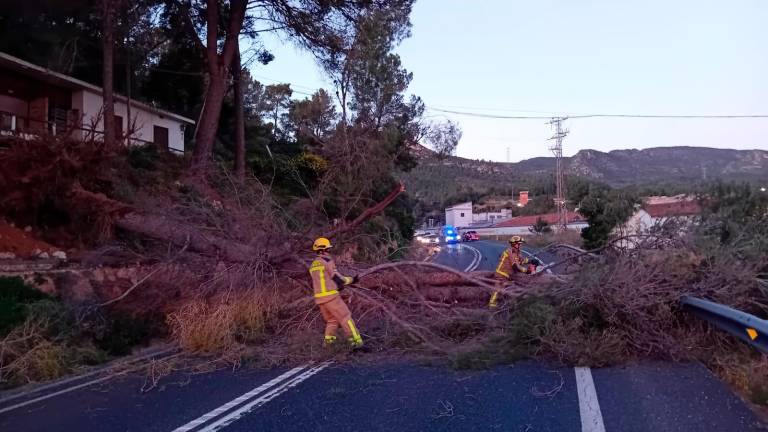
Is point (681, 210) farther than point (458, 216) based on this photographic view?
No

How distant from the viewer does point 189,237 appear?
10953 millimetres

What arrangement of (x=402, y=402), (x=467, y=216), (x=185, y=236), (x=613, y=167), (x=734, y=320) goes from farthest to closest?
(x=613, y=167), (x=467, y=216), (x=185, y=236), (x=402, y=402), (x=734, y=320)

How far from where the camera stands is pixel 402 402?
18.9 feet

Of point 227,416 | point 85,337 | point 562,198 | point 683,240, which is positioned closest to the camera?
point 227,416

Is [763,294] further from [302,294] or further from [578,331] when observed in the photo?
[302,294]

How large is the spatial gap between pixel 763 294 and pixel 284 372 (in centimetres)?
537

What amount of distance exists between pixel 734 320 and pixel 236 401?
14.5 feet

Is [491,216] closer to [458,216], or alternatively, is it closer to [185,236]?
[458,216]

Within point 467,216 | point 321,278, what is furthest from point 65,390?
point 467,216

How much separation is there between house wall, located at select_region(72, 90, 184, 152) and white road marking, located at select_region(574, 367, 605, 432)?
20.5 metres

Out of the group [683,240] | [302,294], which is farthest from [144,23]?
[683,240]

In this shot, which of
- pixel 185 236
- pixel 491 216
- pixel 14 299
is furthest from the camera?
pixel 491 216

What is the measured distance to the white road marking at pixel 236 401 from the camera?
519 cm

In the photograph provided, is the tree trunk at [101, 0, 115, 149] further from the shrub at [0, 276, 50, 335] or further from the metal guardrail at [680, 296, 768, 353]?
the metal guardrail at [680, 296, 768, 353]
